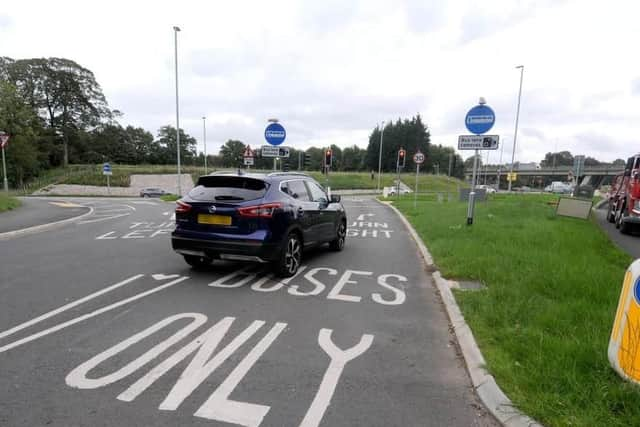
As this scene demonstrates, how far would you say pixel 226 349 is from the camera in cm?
349

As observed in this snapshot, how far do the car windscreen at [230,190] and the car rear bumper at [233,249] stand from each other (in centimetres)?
65

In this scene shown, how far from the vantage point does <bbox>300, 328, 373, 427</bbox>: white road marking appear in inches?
101

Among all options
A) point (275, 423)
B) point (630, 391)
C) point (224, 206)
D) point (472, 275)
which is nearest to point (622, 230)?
point (472, 275)

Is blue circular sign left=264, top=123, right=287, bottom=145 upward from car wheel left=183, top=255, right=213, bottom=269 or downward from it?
upward

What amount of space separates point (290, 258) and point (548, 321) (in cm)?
366

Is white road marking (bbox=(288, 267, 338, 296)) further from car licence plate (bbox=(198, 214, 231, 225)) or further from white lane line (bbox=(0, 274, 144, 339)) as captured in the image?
white lane line (bbox=(0, 274, 144, 339))

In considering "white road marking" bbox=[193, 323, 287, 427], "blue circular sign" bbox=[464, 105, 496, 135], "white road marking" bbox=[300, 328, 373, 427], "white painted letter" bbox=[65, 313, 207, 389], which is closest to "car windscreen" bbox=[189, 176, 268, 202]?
"white painted letter" bbox=[65, 313, 207, 389]

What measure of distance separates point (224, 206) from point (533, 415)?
4455 millimetres

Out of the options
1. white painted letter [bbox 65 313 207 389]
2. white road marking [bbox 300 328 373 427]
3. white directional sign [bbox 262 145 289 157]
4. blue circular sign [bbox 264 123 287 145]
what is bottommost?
white painted letter [bbox 65 313 207 389]

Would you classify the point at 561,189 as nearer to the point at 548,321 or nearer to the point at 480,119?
the point at 480,119

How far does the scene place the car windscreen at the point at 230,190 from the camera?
5.64 m

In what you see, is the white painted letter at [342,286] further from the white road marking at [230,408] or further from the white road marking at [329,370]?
the white road marking at [230,408]

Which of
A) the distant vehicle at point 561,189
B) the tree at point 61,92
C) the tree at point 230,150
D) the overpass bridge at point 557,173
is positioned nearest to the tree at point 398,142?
the overpass bridge at point 557,173

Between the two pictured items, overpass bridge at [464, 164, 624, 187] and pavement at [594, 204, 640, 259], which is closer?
pavement at [594, 204, 640, 259]
